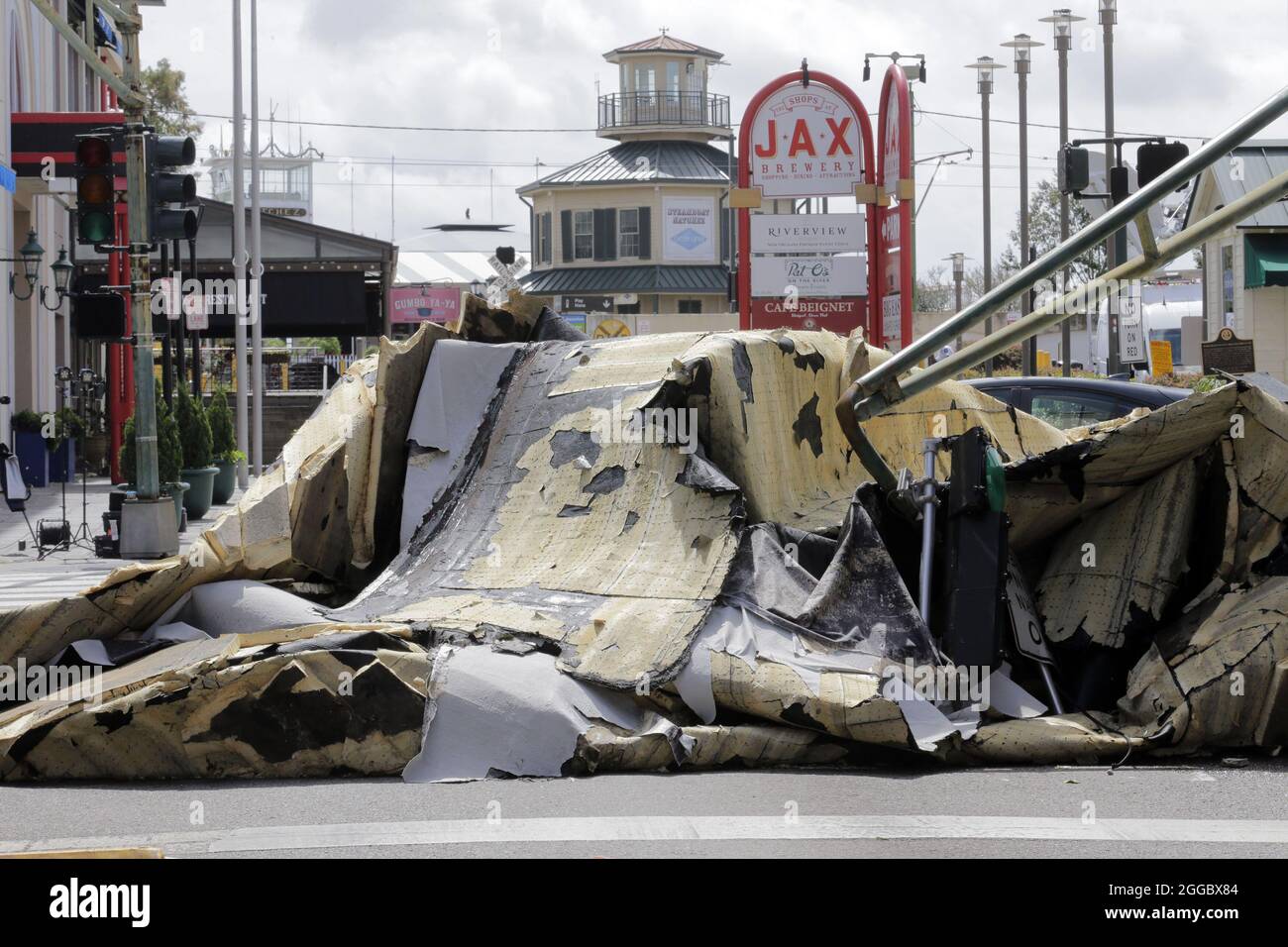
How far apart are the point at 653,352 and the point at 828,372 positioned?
3.34 ft

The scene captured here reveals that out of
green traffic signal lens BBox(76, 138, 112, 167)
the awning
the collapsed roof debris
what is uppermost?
the awning

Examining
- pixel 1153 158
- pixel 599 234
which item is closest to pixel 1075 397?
pixel 1153 158

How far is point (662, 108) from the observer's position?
2527 inches

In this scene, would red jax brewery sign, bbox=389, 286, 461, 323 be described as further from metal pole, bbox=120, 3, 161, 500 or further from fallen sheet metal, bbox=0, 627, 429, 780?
fallen sheet metal, bbox=0, 627, 429, 780

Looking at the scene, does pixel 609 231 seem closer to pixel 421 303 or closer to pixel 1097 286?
pixel 421 303

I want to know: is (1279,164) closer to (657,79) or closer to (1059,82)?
(1059,82)

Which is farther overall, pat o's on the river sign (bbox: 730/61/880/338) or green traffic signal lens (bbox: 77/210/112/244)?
pat o's on the river sign (bbox: 730/61/880/338)

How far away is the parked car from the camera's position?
13.5m

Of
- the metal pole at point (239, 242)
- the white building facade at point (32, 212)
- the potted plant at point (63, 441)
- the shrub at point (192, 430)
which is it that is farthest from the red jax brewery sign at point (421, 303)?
the shrub at point (192, 430)

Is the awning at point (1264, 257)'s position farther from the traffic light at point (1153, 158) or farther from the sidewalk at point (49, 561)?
the sidewalk at point (49, 561)

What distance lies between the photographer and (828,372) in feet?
30.7

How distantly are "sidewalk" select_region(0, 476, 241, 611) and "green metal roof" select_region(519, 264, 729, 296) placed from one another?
3686 centimetres

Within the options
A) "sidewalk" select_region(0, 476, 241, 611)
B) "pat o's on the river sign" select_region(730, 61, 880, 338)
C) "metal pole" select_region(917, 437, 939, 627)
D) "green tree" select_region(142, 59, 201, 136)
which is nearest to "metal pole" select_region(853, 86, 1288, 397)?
"metal pole" select_region(917, 437, 939, 627)

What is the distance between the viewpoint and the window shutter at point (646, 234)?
62031mm
